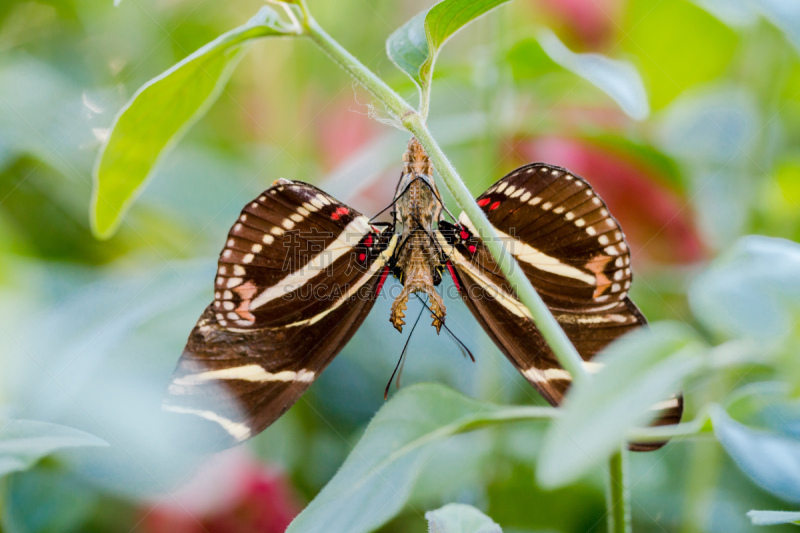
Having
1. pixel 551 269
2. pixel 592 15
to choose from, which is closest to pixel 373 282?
pixel 551 269

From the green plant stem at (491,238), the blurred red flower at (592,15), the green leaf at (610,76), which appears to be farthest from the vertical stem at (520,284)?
the blurred red flower at (592,15)

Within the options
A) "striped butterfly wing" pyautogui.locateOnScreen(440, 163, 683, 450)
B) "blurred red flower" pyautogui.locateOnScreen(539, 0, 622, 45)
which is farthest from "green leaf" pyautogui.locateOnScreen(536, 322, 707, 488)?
"blurred red flower" pyautogui.locateOnScreen(539, 0, 622, 45)

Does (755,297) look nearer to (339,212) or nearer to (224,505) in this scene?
(339,212)

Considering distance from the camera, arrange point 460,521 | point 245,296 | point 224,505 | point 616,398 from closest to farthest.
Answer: point 616,398 → point 460,521 → point 245,296 → point 224,505

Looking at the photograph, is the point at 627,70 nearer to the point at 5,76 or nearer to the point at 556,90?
the point at 556,90

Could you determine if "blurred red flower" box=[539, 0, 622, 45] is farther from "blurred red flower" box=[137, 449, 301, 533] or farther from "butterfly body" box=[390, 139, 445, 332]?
"blurred red flower" box=[137, 449, 301, 533]

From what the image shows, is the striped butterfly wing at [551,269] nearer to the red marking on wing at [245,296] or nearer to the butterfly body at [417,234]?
the butterfly body at [417,234]
